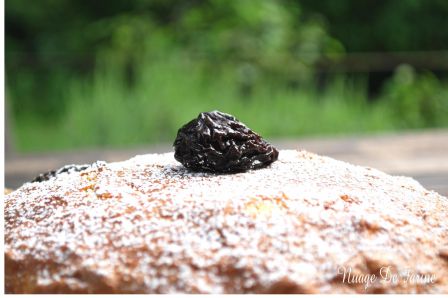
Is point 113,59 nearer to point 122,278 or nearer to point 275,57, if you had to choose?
point 275,57

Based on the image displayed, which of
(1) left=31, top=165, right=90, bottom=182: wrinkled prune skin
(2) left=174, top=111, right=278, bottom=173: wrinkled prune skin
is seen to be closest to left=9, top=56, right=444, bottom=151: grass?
(1) left=31, top=165, right=90, bottom=182: wrinkled prune skin

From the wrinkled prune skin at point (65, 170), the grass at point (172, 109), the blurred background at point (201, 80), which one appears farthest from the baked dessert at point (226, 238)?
the grass at point (172, 109)

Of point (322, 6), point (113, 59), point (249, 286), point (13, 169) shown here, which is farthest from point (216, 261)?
point (322, 6)

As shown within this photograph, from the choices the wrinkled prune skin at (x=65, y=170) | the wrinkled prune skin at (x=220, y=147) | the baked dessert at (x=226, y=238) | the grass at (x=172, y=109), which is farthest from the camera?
the grass at (x=172, y=109)

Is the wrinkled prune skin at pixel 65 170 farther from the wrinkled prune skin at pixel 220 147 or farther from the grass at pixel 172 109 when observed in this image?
the grass at pixel 172 109

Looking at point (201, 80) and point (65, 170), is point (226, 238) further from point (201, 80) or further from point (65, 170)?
point (201, 80)

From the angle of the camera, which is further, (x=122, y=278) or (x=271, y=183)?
(x=271, y=183)
